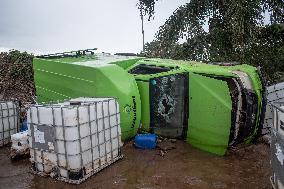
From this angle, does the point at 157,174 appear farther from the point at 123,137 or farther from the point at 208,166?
the point at 123,137

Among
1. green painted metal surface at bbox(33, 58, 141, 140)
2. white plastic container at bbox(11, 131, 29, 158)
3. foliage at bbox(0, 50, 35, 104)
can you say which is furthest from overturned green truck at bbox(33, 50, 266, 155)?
foliage at bbox(0, 50, 35, 104)

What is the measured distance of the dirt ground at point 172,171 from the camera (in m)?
5.43

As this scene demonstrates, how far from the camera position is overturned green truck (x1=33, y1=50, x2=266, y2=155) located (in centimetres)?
618

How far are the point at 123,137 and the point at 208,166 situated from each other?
195cm

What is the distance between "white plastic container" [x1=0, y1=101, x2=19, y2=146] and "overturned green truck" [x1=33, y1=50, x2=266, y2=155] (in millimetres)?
1098

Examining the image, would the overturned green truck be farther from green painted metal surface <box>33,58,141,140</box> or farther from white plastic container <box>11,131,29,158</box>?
white plastic container <box>11,131,29,158</box>

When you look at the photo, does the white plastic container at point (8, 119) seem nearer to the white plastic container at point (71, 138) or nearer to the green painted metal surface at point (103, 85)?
the green painted metal surface at point (103, 85)

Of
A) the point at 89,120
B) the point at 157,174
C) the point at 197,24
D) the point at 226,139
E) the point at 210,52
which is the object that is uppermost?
the point at 197,24

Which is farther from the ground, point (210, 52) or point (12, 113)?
point (210, 52)

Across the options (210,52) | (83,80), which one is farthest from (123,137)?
(210,52)

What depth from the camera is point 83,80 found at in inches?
278

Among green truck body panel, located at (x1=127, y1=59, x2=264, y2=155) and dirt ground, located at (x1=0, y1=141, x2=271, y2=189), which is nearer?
dirt ground, located at (x1=0, y1=141, x2=271, y2=189)

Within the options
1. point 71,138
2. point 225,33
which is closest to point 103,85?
point 71,138

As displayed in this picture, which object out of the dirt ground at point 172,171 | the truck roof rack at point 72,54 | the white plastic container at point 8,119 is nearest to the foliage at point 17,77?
the truck roof rack at point 72,54
